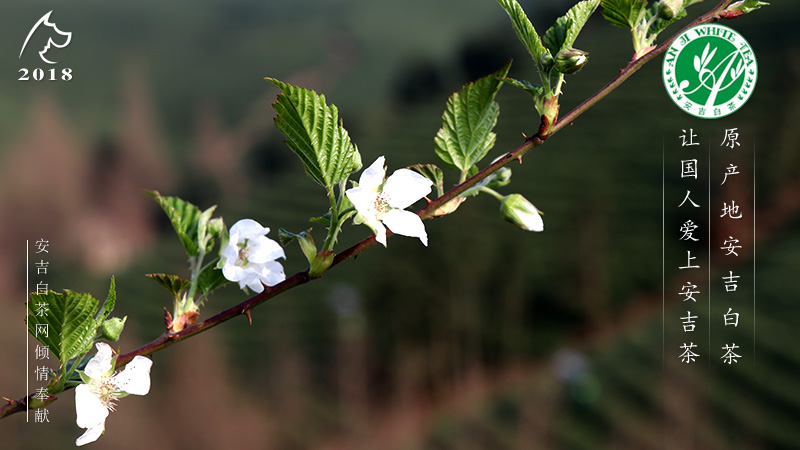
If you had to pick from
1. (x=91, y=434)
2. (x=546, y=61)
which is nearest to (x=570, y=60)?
(x=546, y=61)

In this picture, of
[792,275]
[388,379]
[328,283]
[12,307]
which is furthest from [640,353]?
[12,307]

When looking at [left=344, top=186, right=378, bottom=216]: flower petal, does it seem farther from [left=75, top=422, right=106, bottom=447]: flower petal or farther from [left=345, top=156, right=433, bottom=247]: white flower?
[left=75, top=422, right=106, bottom=447]: flower petal

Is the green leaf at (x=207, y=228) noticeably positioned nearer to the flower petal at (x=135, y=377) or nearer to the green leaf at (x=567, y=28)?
the flower petal at (x=135, y=377)

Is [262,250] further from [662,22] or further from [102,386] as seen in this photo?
[662,22]

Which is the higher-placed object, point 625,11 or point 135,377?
point 625,11

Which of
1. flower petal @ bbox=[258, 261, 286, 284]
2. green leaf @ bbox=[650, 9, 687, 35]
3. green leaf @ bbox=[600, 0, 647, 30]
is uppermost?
green leaf @ bbox=[600, 0, 647, 30]

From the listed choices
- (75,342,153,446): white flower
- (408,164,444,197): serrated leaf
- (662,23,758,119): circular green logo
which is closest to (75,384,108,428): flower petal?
(75,342,153,446): white flower

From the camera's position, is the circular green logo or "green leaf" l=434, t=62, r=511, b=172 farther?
the circular green logo
